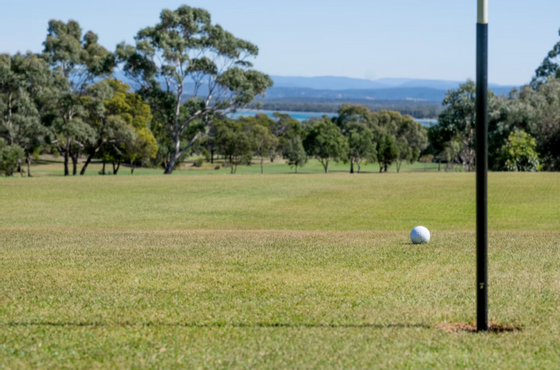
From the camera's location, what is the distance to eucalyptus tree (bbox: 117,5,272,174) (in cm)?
5003

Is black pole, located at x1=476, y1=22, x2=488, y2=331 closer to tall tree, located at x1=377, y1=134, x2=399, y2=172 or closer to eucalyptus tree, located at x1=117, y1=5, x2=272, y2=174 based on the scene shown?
eucalyptus tree, located at x1=117, y1=5, x2=272, y2=174

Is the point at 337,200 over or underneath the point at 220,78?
underneath

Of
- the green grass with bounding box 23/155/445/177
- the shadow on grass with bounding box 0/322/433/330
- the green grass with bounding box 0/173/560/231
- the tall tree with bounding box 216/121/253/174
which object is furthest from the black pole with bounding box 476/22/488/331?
the tall tree with bounding box 216/121/253/174

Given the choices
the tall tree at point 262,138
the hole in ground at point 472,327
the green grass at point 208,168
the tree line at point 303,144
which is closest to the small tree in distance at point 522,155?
the tree line at point 303,144

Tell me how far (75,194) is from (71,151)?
Result: 28642 millimetres

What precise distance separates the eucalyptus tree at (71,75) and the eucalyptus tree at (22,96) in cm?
141

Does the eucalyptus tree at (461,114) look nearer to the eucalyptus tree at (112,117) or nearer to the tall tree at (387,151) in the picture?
the tall tree at (387,151)

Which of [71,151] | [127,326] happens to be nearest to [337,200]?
[127,326]

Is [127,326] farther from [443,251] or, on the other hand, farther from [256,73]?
[256,73]

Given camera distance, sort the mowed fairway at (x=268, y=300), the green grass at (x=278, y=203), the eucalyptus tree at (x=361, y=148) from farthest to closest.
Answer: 1. the eucalyptus tree at (x=361, y=148)
2. the green grass at (x=278, y=203)
3. the mowed fairway at (x=268, y=300)

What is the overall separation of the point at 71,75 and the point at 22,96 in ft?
39.5

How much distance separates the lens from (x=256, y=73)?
52.8 m

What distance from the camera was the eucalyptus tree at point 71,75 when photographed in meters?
50.2

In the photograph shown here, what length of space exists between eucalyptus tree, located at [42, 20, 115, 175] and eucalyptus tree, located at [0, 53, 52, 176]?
1.41 m
